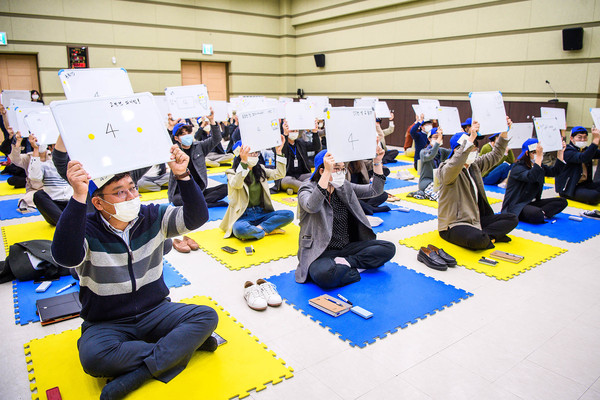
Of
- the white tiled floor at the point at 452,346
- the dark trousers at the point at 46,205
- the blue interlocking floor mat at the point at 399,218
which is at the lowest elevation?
the white tiled floor at the point at 452,346

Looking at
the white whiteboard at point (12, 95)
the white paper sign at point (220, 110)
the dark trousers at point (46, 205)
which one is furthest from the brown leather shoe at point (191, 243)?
the white whiteboard at point (12, 95)

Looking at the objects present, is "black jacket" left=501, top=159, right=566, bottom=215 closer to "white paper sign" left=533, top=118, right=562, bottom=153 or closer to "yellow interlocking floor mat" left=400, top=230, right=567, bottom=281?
"white paper sign" left=533, top=118, right=562, bottom=153

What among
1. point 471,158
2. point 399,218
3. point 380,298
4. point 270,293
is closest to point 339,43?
point 399,218

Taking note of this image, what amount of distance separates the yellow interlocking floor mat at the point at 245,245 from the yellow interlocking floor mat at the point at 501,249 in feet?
5.06

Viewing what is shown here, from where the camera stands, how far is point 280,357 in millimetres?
3223

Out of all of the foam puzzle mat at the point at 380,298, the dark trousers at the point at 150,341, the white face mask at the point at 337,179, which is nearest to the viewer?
the dark trousers at the point at 150,341

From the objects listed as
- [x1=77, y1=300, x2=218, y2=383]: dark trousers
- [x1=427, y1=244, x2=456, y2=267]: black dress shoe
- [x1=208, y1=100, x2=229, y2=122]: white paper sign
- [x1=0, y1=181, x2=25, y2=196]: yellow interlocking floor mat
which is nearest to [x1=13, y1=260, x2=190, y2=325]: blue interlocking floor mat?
[x1=77, y1=300, x2=218, y2=383]: dark trousers

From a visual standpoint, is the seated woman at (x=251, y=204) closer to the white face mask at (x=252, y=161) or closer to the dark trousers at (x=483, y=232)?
the white face mask at (x=252, y=161)

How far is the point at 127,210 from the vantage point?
9.34 feet

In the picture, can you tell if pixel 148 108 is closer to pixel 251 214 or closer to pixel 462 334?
pixel 462 334

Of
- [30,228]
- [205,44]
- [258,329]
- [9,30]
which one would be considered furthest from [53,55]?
[258,329]

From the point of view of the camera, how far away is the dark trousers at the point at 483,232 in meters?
5.36

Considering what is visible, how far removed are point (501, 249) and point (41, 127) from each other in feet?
22.0

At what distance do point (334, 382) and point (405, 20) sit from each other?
14.0 m
